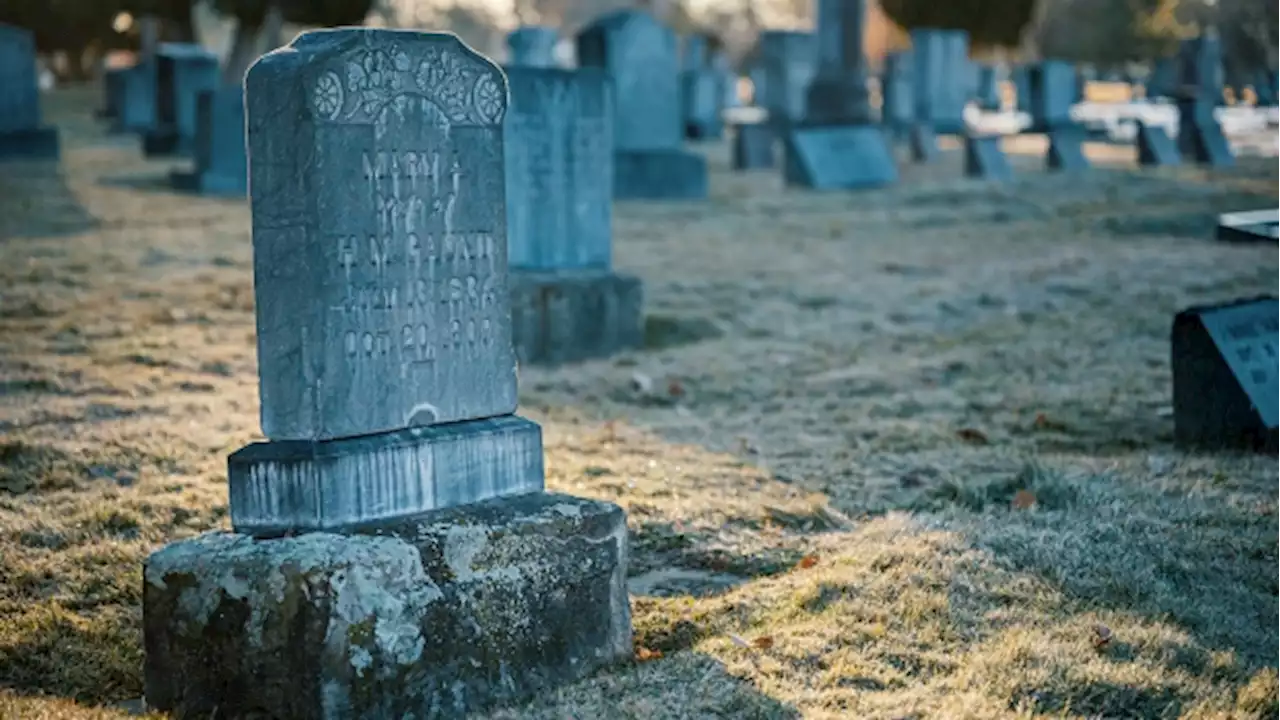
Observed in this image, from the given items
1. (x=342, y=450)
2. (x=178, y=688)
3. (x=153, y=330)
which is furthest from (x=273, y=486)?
(x=153, y=330)

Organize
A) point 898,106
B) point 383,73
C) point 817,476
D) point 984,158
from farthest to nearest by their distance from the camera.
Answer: point 898,106 < point 984,158 < point 817,476 < point 383,73

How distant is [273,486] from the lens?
409 cm

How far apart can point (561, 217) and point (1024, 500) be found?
4.73 meters

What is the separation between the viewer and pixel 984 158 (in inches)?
846

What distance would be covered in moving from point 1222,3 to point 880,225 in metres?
14.8

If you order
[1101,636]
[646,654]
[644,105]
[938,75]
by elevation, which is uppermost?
[938,75]

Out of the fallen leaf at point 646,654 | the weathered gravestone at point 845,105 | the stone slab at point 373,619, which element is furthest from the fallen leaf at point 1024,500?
the weathered gravestone at point 845,105

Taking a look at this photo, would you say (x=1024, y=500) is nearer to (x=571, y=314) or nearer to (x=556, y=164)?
(x=571, y=314)

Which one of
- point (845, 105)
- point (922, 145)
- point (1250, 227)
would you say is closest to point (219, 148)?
point (845, 105)

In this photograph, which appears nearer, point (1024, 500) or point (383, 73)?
point (383, 73)

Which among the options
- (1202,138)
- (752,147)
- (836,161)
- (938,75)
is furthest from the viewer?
(938,75)

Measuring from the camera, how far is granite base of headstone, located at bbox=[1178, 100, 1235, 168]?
912 inches

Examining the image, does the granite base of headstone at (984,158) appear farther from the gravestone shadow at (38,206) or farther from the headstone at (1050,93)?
the gravestone shadow at (38,206)

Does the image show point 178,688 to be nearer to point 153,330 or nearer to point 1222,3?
point 153,330
